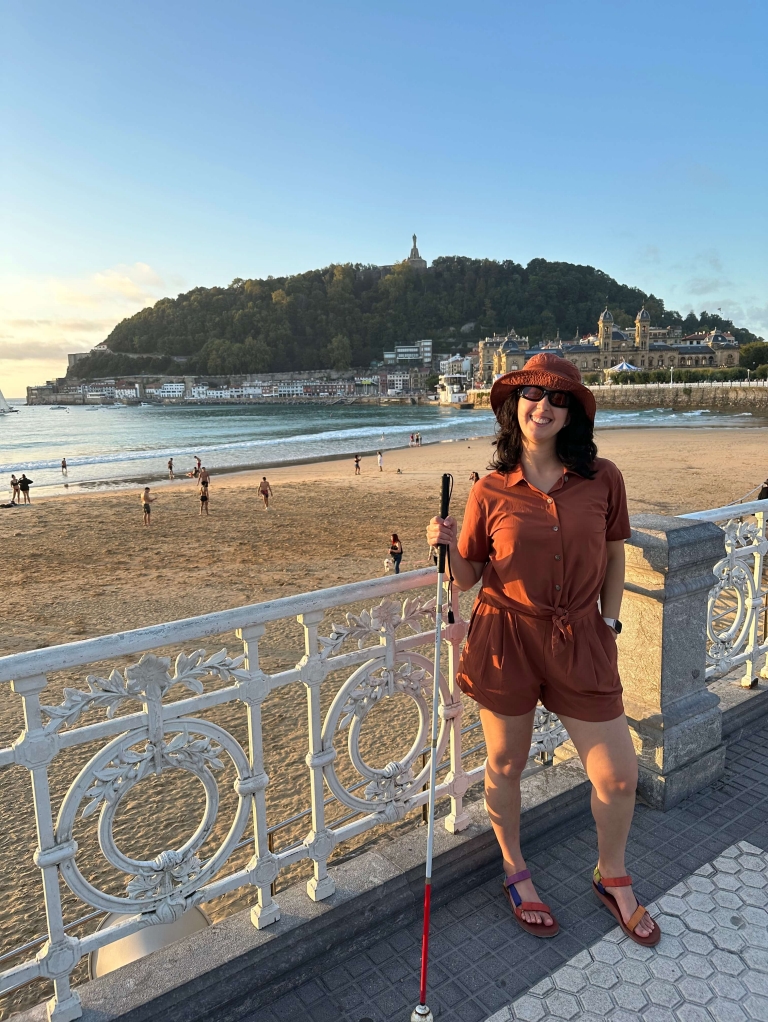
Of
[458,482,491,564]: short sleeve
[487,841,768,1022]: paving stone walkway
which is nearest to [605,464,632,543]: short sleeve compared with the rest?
[458,482,491,564]: short sleeve

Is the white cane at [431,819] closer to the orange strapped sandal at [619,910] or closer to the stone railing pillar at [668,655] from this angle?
the orange strapped sandal at [619,910]

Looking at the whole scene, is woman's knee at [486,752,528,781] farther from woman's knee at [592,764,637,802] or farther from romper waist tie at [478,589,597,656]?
romper waist tie at [478,589,597,656]

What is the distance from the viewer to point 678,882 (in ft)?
8.45

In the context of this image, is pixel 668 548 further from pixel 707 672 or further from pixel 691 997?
pixel 691 997

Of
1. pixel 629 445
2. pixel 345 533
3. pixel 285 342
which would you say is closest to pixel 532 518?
pixel 345 533

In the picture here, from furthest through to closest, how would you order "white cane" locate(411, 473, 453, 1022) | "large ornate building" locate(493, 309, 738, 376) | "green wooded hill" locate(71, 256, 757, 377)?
"green wooded hill" locate(71, 256, 757, 377), "large ornate building" locate(493, 309, 738, 376), "white cane" locate(411, 473, 453, 1022)

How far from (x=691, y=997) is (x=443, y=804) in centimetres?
250

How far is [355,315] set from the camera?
191750 mm

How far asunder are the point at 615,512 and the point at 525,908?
152 cm

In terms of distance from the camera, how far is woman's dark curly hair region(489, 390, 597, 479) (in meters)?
2.22

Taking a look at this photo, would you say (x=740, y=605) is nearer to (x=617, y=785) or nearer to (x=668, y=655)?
(x=668, y=655)

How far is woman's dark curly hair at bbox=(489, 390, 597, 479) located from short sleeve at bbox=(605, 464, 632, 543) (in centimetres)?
9

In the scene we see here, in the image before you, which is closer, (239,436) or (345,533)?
(345,533)

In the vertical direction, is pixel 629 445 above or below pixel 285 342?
below
